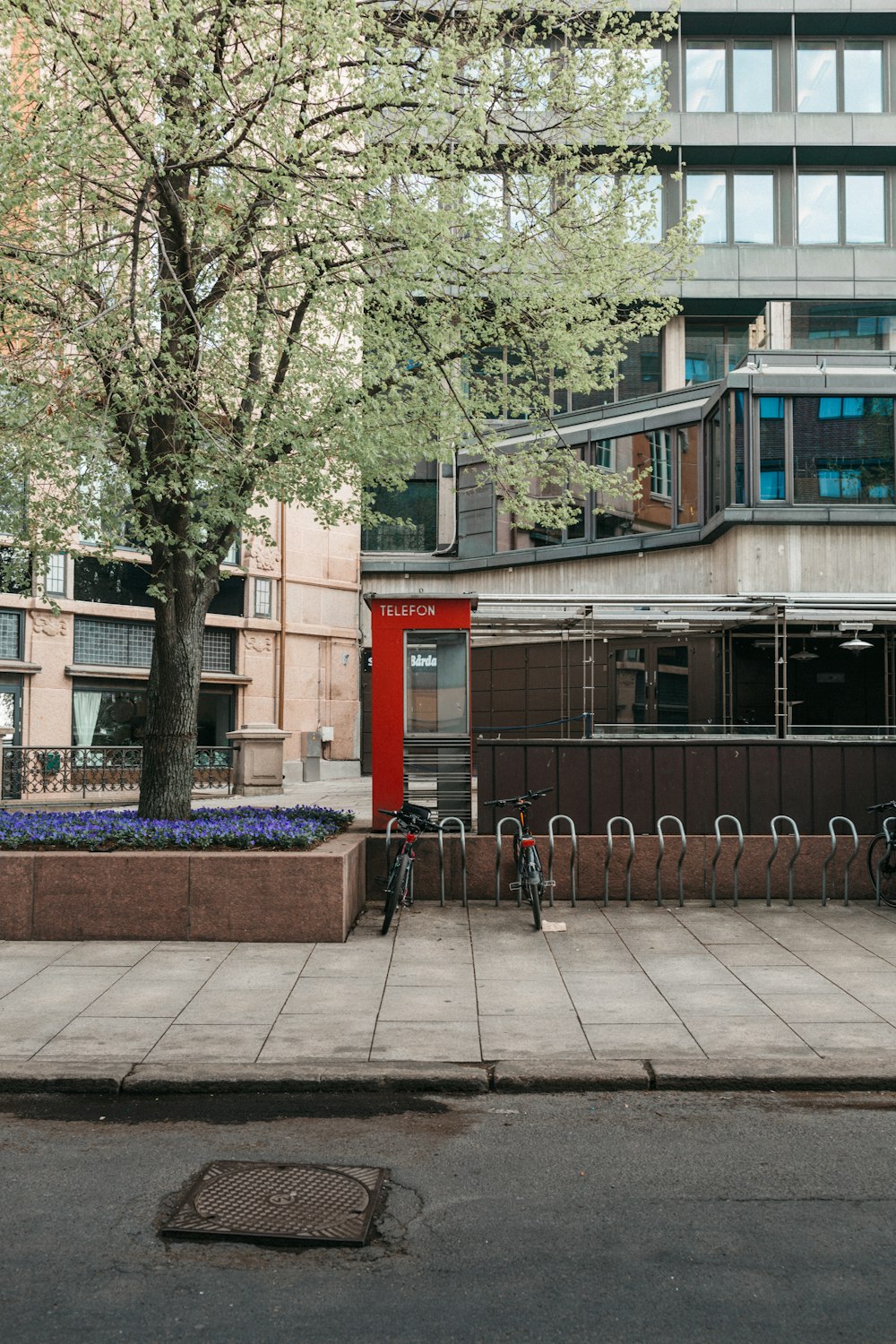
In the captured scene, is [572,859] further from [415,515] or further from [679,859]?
[415,515]

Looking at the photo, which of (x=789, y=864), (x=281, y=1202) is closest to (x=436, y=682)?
(x=789, y=864)

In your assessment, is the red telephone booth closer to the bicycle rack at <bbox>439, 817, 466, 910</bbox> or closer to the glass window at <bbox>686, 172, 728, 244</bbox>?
the bicycle rack at <bbox>439, 817, 466, 910</bbox>

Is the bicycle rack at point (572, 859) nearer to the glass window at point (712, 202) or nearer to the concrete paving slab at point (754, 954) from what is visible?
the concrete paving slab at point (754, 954)

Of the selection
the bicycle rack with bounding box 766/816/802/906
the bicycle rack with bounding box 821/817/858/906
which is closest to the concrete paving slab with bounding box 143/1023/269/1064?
the bicycle rack with bounding box 766/816/802/906

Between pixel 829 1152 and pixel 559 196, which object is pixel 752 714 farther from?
pixel 829 1152

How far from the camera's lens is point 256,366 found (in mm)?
12039

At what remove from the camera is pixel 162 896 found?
32.4 feet

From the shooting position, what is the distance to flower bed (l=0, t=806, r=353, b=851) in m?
10.4

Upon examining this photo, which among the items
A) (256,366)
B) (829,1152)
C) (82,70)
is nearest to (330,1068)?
(829,1152)

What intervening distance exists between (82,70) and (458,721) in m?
7.48

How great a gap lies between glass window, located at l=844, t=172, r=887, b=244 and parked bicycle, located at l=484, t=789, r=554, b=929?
2639cm

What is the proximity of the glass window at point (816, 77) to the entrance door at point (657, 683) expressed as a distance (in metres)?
19.2

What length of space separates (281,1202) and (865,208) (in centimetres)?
3366

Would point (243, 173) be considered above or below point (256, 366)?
above
